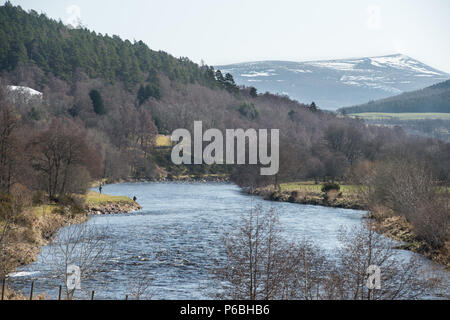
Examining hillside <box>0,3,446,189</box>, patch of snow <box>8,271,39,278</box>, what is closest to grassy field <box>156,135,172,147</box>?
hillside <box>0,3,446,189</box>

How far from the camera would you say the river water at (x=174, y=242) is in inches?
1117

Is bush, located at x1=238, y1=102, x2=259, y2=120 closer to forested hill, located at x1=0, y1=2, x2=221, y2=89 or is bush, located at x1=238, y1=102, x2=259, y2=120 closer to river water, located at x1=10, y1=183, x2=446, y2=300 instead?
forested hill, located at x1=0, y1=2, x2=221, y2=89

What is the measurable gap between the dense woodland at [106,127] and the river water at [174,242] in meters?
8.87

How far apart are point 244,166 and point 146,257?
222 feet

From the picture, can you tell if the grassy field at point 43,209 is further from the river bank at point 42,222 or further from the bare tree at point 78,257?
the bare tree at point 78,257

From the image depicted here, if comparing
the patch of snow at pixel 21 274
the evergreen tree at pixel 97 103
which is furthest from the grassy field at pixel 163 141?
the patch of snow at pixel 21 274

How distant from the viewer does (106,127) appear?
485ft

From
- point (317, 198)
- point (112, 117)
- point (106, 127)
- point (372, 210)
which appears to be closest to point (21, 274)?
point (372, 210)

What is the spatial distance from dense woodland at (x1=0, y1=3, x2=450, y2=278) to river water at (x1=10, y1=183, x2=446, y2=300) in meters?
8.87

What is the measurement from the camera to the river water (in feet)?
93.1

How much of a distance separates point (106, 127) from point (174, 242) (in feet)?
360

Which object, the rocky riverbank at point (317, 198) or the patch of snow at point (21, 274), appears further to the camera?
the rocky riverbank at point (317, 198)
